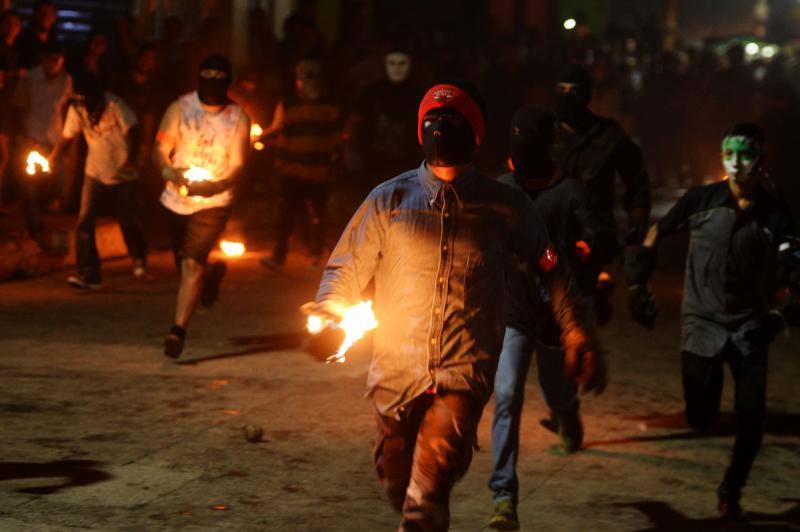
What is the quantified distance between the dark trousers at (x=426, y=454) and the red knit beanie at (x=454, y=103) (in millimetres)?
977

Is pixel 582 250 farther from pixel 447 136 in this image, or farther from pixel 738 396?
pixel 447 136

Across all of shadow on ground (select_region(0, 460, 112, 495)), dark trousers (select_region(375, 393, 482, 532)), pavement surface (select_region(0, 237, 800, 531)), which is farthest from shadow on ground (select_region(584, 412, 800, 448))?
dark trousers (select_region(375, 393, 482, 532))

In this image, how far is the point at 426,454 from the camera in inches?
201

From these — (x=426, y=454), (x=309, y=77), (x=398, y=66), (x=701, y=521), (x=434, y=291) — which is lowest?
(x=701, y=521)

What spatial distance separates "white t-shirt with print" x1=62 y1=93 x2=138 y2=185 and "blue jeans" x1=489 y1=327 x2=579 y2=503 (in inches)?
259

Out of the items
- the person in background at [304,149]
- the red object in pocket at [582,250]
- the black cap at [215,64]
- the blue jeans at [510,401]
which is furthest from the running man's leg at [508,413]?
the person in background at [304,149]

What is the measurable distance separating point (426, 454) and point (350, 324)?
53cm

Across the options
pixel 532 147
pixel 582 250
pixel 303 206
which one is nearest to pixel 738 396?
pixel 582 250

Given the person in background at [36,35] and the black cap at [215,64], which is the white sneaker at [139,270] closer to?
the person in background at [36,35]

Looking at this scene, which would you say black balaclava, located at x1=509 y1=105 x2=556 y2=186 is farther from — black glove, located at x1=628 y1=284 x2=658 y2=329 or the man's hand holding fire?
the man's hand holding fire

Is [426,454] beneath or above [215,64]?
beneath

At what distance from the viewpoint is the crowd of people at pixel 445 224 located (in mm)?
5227

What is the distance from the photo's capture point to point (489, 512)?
6750 millimetres

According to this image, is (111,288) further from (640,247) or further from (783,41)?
(783,41)
